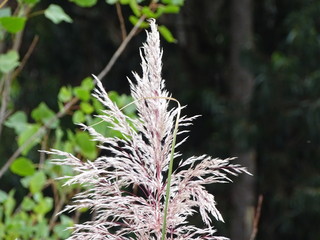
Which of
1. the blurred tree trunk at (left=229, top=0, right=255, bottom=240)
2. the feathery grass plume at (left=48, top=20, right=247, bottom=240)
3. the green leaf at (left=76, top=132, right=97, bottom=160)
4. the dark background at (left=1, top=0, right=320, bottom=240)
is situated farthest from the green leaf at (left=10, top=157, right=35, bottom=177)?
the blurred tree trunk at (left=229, top=0, right=255, bottom=240)

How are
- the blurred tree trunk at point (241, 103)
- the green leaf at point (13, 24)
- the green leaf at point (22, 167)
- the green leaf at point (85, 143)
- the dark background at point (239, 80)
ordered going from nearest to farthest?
the green leaf at point (13, 24) < the green leaf at point (22, 167) < the green leaf at point (85, 143) < the dark background at point (239, 80) < the blurred tree trunk at point (241, 103)

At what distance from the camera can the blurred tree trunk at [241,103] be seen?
27.4 feet

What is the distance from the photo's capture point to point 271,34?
938 centimetres

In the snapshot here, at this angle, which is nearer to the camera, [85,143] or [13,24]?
[13,24]

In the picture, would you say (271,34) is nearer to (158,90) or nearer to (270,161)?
(270,161)

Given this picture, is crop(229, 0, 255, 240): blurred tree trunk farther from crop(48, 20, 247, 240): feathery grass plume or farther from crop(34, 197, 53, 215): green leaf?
crop(48, 20, 247, 240): feathery grass plume

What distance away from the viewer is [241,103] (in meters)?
8.45

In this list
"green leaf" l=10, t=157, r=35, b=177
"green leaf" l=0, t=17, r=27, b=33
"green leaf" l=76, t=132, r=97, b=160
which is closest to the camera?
"green leaf" l=0, t=17, r=27, b=33

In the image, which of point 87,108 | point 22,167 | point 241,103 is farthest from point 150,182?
point 241,103

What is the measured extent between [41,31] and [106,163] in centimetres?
721

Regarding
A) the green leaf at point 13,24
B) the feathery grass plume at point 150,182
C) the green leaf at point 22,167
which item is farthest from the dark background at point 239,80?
the feathery grass plume at point 150,182

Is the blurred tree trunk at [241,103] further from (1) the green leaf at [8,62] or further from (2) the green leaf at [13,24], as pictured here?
(2) the green leaf at [13,24]

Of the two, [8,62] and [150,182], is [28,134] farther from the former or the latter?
[150,182]

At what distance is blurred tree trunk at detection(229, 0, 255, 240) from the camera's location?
27.4 ft
